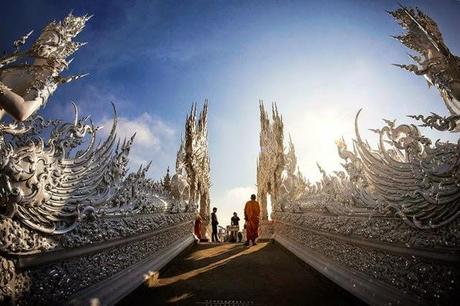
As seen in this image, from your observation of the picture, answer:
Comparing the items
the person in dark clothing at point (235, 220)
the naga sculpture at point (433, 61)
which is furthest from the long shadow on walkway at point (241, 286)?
the person in dark clothing at point (235, 220)

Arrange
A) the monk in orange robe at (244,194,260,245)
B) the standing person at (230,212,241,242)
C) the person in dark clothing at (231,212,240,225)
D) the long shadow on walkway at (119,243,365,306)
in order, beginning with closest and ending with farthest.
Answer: the long shadow on walkway at (119,243,365,306) → the monk in orange robe at (244,194,260,245) → the standing person at (230,212,241,242) → the person in dark clothing at (231,212,240,225)

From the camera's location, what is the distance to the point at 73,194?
2.66 metres

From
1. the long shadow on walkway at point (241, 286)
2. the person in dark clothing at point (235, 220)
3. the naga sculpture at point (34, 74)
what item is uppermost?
the naga sculpture at point (34, 74)

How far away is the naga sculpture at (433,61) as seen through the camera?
2.67m

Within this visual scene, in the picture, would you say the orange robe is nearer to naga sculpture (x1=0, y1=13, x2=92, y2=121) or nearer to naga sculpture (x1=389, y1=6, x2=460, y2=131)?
naga sculpture (x1=389, y1=6, x2=460, y2=131)

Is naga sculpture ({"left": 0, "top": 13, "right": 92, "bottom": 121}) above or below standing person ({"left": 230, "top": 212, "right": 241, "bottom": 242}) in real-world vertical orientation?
above

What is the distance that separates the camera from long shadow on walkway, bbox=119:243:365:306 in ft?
10.6

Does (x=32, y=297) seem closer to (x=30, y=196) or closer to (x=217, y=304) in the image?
(x=30, y=196)

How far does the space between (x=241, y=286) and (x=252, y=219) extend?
535 centimetres

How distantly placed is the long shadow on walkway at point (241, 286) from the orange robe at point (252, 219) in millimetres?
3327

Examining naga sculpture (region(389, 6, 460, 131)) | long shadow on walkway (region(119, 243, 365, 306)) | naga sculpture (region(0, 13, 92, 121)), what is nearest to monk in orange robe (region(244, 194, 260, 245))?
long shadow on walkway (region(119, 243, 365, 306))

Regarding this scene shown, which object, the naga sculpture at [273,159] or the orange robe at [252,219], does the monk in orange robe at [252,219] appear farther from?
the naga sculpture at [273,159]

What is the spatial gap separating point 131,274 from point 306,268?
287 cm

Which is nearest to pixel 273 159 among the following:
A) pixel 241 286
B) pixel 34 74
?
pixel 241 286
